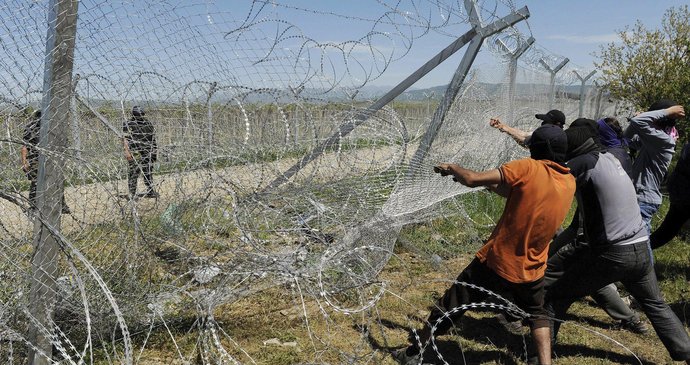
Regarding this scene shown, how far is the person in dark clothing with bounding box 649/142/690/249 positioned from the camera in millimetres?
4941

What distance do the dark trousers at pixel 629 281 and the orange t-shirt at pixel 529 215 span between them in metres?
0.42

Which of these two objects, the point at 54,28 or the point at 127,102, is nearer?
the point at 54,28

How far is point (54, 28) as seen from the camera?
2688 mm

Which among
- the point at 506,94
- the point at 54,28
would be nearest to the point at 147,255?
the point at 54,28

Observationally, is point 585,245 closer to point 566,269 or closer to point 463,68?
point 566,269

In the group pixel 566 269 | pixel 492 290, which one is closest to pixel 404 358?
pixel 492 290

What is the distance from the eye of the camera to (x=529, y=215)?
326 centimetres

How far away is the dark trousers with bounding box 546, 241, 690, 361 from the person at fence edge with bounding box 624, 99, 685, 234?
930 mm

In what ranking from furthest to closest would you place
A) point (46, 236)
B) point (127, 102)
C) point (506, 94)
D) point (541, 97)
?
point (541, 97)
point (506, 94)
point (127, 102)
point (46, 236)

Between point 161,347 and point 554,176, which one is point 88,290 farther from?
point 554,176

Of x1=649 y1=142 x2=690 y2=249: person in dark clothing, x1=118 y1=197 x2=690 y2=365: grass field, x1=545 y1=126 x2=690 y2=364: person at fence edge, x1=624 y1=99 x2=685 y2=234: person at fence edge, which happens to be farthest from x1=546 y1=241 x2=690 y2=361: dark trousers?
x1=649 y1=142 x2=690 y2=249: person in dark clothing

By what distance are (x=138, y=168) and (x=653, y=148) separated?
12.3 feet

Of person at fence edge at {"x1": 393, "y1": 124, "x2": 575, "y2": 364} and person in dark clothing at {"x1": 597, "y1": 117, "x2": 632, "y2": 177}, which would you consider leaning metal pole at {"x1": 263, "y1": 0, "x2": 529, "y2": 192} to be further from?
person in dark clothing at {"x1": 597, "y1": 117, "x2": 632, "y2": 177}

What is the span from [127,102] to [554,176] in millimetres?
2318
